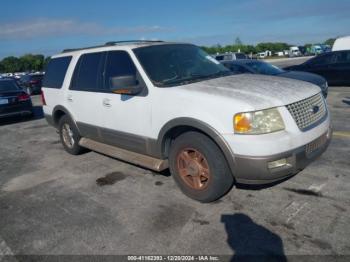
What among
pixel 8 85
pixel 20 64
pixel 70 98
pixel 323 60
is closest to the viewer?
pixel 70 98

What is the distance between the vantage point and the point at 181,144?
400cm

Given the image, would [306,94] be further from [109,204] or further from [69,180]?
[69,180]

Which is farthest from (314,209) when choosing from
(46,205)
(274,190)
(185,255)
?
(46,205)

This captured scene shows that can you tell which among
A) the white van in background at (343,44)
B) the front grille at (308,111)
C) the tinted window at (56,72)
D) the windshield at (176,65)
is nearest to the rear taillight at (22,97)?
the tinted window at (56,72)

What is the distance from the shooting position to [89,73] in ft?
18.0

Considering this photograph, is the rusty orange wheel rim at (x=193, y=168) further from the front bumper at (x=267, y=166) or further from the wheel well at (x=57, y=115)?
the wheel well at (x=57, y=115)

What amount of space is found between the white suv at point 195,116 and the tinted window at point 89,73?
0.02 meters

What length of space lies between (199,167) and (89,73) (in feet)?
8.88

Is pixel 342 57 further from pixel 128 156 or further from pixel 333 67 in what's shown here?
pixel 128 156

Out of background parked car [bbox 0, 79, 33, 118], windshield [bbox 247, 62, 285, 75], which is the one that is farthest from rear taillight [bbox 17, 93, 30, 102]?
windshield [bbox 247, 62, 285, 75]

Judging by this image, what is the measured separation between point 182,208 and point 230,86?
1585 mm

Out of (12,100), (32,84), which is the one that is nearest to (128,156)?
(12,100)

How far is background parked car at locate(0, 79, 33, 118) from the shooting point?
10.7 m

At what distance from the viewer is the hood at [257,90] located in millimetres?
3467
